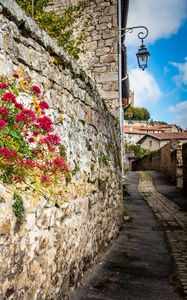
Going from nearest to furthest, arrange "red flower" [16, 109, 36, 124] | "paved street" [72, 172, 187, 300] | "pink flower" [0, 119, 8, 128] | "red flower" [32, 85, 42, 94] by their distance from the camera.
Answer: "pink flower" [0, 119, 8, 128] < "red flower" [16, 109, 36, 124] < "red flower" [32, 85, 42, 94] < "paved street" [72, 172, 187, 300]

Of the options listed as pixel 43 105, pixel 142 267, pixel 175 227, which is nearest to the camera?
pixel 43 105

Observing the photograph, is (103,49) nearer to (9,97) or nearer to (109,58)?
(109,58)

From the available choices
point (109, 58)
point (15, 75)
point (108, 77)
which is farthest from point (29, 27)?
point (109, 58)

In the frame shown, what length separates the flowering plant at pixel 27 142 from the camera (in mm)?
2168

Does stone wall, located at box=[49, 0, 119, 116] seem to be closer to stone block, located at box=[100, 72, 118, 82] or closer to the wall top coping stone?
stone block, located at box=[100, 72, 118, 82]

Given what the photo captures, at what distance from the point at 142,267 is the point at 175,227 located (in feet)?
9.42

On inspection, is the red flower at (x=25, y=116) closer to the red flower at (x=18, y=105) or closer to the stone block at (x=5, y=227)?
the red flower at (x=18, y=105)

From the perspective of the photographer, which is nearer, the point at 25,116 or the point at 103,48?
the point at 25,116

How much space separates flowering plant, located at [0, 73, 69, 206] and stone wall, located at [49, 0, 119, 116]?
5353mm

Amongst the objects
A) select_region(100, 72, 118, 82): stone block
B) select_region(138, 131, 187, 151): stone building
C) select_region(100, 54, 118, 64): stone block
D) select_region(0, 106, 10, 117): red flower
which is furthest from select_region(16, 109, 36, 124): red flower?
select_region(138, 131, 187, 151): stone building

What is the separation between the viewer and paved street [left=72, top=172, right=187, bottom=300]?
3.45 m

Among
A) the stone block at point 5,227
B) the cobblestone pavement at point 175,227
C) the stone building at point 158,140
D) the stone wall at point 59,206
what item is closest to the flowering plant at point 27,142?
the stone wall at point 59,206

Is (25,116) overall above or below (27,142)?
above

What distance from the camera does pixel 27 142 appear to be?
2.44 meters
